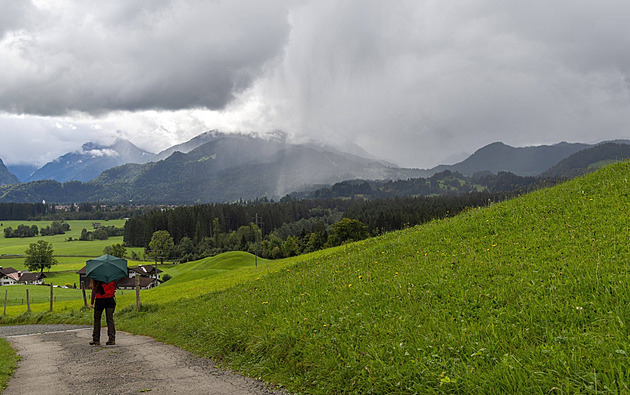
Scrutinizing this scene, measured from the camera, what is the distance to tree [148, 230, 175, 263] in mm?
165500

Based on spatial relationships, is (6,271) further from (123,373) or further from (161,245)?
(123,373)

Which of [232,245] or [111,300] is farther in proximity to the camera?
[232,245]

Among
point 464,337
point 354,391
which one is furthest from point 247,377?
point 464,337

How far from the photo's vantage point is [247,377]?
974 centimetres

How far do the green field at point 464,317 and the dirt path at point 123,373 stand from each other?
77cm

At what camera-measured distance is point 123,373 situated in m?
10.9

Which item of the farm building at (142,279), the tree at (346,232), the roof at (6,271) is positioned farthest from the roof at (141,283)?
the tree at (346,232)

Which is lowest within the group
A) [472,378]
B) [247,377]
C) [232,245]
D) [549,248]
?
[232,245]

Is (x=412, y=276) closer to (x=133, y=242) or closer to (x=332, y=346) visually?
(x=332, y=346)

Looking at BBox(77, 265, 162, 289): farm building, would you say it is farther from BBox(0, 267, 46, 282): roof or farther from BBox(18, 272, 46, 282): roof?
BBox(0, 267, 46, 282): roof

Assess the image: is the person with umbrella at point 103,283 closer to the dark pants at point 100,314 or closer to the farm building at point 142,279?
the dark pants at point 100,314

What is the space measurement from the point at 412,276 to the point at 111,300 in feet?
40.6

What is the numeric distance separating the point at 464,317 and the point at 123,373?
30.6 feet

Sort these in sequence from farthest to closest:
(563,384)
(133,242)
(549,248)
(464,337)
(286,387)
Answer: (133,242) → (549,248) → (286,387) → (464,337) → (563,384)
